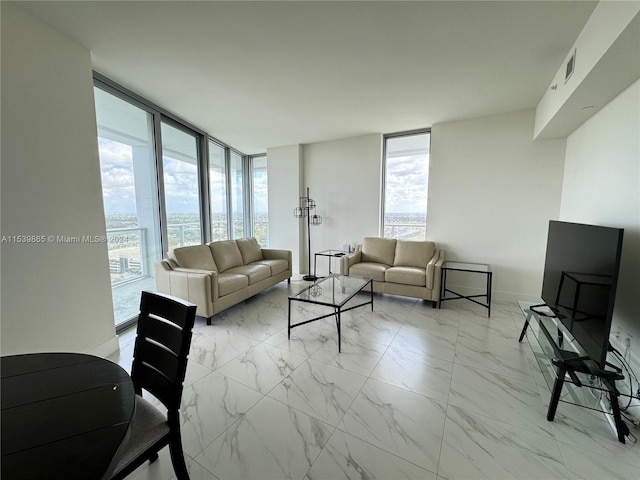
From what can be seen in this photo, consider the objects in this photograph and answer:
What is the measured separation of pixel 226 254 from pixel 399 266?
2522 mm

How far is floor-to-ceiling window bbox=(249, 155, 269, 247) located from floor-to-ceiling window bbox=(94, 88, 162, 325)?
2.50 m

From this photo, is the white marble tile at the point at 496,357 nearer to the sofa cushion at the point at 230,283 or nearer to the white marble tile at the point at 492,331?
the white marble tile at the point at 492,331

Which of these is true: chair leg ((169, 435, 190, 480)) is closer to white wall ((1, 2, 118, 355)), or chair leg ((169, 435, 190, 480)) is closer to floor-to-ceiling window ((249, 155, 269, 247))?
white wall ((1, 2, 118, 355))

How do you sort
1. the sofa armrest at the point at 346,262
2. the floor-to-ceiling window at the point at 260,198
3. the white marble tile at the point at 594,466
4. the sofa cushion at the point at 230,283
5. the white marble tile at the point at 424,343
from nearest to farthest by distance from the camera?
the white marble tile at the point at 594,466 → the white marble tile at the point at 424,343 → the sofa cushion at the point at 230,283 → the sofa armrest at the point at 346,262 → the floor-to-ceiling window at the point at 260,198

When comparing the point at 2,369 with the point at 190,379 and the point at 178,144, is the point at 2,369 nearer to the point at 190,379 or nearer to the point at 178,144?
the point at 190,379

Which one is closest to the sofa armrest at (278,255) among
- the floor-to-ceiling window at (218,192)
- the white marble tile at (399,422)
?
the floor-to-ceiling window at (218,192)

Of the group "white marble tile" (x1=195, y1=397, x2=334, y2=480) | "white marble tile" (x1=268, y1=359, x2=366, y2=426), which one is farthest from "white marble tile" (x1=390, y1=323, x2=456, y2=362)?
"white marble tile" (x1=195, y1=397, x2=334, y2=480)

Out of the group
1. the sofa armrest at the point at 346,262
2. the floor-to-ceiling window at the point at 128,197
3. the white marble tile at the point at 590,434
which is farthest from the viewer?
the sofa armrest at the point at 346,262

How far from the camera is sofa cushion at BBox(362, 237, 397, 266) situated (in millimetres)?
4012

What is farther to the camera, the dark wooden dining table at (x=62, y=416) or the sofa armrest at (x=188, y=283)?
the sofa armrest at (x=188, y=283)

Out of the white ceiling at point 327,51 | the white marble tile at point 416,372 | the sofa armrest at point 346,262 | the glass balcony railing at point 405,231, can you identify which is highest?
the white ceiling at point 327,51

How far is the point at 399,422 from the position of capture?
1.55 m

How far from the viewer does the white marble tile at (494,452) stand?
1.25 metres

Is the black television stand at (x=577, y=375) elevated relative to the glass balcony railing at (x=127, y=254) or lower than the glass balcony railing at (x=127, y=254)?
lower
